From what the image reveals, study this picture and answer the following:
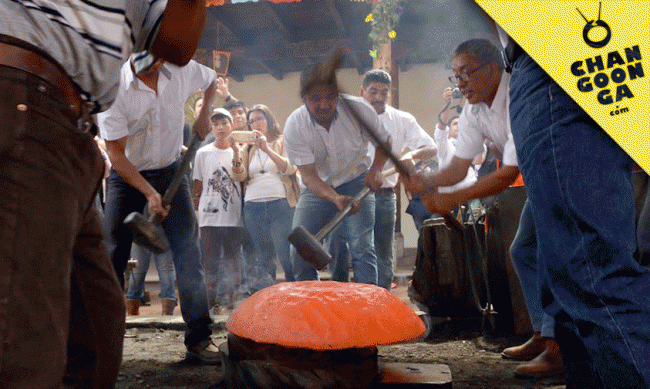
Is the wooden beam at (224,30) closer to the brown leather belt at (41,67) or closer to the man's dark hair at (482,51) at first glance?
the man's dark hair at (482,51)

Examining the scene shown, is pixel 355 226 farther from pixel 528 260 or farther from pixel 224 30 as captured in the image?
pixel 224 30

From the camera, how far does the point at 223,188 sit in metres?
6.33

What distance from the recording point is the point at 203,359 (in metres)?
3.51

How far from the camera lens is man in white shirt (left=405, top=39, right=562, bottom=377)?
10.1 feet

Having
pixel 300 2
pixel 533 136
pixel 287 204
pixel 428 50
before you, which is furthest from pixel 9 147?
pixel 428 50

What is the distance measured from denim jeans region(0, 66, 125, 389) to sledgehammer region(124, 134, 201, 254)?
6.30ft

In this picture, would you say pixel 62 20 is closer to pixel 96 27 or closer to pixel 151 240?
pixel 96 27

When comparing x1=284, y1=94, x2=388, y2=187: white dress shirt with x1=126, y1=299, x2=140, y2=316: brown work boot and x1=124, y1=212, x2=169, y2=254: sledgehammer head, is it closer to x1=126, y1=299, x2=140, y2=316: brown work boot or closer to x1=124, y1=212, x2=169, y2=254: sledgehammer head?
x1=124, y1=212, x2=169, y2=254: sledgehammer head

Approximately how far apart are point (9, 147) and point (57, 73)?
25cm

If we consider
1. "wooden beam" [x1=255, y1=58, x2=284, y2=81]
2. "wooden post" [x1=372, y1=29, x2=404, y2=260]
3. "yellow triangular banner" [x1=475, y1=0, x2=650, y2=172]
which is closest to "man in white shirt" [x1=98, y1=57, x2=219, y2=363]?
"yellow triangular banner" [x1=475, y1=0, x2=650, y2=172]

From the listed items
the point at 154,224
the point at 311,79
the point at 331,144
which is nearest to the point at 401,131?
the point at 331,144

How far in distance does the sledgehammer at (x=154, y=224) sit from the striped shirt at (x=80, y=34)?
1.79m

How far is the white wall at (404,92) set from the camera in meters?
11.3

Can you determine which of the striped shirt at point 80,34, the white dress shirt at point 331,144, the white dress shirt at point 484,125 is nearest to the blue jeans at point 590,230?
the striped shirt at point 80,34
